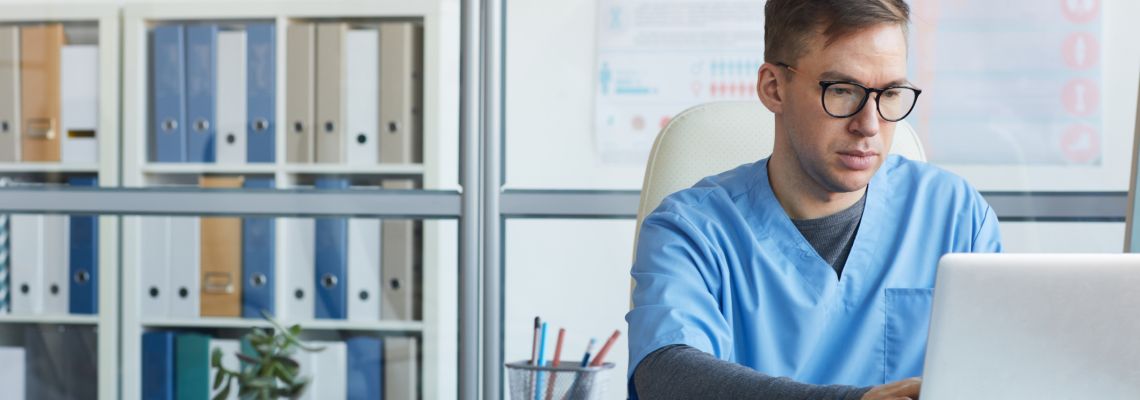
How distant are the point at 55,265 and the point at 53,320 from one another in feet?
0.44

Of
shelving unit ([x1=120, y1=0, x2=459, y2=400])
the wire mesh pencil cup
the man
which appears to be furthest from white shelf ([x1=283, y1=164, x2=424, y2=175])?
the man

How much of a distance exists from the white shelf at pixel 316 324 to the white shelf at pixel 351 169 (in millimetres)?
355

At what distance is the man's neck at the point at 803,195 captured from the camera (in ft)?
3.85

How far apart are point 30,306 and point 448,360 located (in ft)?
3.38

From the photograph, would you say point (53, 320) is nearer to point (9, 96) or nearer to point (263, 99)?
point (9, 96)

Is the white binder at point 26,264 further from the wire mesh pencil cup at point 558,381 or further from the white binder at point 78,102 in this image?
the wire mesh pencil cup at point 558,381

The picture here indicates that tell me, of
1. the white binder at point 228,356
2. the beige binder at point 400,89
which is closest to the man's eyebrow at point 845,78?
the beige binder at point 400,89

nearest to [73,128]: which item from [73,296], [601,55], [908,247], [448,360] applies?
[73,296]

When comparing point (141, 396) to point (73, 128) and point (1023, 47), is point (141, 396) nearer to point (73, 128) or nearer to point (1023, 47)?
point (73, 128)

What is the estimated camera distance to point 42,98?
2637 mm

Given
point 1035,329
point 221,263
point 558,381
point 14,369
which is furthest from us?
point 14,369

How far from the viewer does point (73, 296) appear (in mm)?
2709

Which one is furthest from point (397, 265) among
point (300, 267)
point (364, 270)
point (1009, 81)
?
point (1009, 81)

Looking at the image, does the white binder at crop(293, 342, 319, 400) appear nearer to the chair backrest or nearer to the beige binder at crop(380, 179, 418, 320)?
the beige binder at crop(380, 179, 418, 320)
